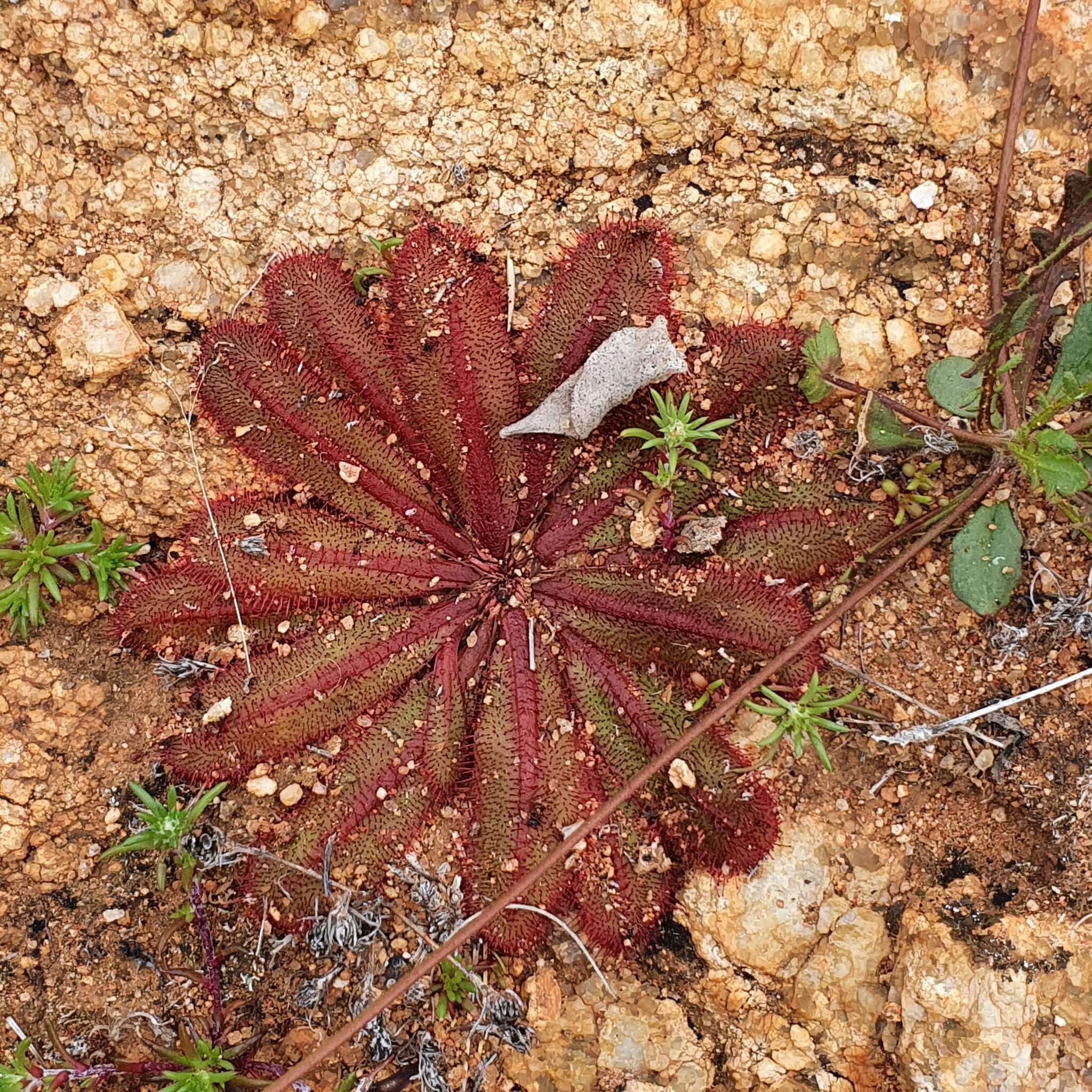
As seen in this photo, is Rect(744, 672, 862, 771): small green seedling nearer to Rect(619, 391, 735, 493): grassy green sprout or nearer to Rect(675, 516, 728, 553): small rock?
Rect(675, 516, 728, 553): small rock

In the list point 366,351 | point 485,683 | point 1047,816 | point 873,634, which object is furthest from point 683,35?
point 1047,816

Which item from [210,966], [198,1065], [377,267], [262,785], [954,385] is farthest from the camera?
[377,267]

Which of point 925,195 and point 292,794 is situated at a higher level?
point 925,195

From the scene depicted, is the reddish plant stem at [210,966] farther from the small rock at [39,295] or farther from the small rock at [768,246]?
the small rock at [768,246]

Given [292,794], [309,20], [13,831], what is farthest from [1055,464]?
[13,831]

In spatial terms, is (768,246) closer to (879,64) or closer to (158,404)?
(879,64)
